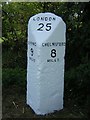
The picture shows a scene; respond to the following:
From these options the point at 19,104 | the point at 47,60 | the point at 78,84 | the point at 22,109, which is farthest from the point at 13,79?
the point at 47,60

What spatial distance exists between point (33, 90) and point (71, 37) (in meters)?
2.04

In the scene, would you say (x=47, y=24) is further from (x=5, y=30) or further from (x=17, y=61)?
(x=5, y=30)

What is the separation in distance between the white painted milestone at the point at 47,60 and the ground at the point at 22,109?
0.14 metres

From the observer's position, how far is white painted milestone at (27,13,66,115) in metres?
4.88

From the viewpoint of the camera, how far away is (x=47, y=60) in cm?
490

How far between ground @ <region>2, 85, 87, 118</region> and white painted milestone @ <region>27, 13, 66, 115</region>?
0.14 m

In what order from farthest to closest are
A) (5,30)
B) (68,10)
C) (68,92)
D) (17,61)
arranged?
1. (5,30)
2. (17,61)
3. (68,10)
4. (68,92)

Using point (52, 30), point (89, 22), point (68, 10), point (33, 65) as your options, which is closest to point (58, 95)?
point (33, 65)

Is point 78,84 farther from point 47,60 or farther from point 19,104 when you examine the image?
point 19,104

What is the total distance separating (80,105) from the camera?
18.0 ft

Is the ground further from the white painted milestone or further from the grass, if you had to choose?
the white painted milestone

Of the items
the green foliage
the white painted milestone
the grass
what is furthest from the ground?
the green foliage

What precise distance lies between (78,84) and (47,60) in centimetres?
85

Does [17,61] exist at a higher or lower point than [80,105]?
lower
